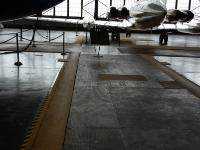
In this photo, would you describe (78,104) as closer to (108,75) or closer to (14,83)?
(14,83)

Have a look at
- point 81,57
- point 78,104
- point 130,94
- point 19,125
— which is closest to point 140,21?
point 81,57

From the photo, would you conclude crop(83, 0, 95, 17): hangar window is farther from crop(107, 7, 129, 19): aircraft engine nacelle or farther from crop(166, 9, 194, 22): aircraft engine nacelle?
crop(166, 9, 194, 22): aircraft engine nacelle

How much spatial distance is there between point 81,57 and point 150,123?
27.4 feet

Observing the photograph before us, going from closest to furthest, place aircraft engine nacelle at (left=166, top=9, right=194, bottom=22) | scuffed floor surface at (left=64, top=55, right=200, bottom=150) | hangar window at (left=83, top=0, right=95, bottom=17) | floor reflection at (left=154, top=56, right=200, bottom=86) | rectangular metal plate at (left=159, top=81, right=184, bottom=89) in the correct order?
scuffed floor surface at (left=64, top=55, right=200, bottom=150) → rectangular metal plate at (left=159, top=81, right=184, bottom=89) → floor reflection at (left=154, top=56, right=200, bottom=86) → aircraft engine nacelle at (left=166, top=9, right=194, bottom=22) → hangar window at (left=83, top=0, right=95, bottom=17)

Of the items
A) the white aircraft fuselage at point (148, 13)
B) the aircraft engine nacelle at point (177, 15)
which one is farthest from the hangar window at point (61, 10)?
the aircraft engine nacelle at point (177, 15)

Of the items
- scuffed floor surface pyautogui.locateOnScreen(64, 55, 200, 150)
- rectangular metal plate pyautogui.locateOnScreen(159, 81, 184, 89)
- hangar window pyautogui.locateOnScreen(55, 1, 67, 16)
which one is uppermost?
hangar window pyautogui.locateOnScreen(55, 1, 67, 16)

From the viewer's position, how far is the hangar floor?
4902mm

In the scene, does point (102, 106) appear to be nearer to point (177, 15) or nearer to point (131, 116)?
point (131, 116)

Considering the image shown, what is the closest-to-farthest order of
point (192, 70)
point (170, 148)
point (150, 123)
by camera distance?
point (170, 148) → point (150, 123) → point (192, 70)

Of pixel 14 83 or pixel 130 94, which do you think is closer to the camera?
pixel 130 94

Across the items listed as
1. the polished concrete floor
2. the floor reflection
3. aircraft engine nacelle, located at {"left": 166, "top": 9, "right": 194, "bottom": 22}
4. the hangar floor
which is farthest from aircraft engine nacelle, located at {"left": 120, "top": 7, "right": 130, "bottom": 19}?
the hangar floor

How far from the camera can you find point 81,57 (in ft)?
44.8

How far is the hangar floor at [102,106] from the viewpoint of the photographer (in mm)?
4902

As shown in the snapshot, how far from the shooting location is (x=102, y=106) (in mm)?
6715
